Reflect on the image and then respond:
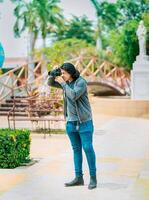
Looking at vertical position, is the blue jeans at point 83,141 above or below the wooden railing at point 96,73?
below

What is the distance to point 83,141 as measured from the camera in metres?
7.23

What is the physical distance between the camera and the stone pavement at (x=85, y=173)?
696 centimetres

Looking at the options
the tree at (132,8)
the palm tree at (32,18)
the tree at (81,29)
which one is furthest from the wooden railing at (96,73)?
the tree at (81,29)

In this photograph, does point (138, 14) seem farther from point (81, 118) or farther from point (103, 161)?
point (81, 118)

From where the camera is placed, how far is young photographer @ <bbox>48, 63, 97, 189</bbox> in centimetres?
718

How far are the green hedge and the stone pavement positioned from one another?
0.52ft

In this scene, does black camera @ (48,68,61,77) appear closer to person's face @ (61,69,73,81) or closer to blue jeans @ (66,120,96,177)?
person's face @ (61,69,73,81)

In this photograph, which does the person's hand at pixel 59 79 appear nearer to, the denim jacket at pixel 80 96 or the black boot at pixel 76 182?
the denim jacket at pixel 80 96

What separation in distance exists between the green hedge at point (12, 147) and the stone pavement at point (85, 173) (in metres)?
0.16

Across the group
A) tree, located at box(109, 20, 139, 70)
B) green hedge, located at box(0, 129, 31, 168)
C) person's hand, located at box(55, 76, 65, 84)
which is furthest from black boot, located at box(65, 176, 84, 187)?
tree, located at box(109, 20, 139, 70)

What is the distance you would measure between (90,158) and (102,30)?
43.1 meters

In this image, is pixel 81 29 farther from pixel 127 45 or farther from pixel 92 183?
pixel 92 183

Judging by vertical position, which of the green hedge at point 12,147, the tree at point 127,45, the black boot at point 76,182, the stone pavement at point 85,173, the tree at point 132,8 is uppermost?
the tree at point 132,8

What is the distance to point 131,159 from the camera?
388 inches
